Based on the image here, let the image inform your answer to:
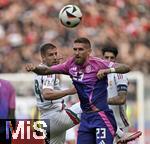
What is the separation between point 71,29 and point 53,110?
27.4 ft

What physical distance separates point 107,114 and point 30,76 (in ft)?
27.9

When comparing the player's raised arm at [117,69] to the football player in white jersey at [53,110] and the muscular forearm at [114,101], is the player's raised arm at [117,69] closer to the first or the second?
the muscular forearm at [114,101]

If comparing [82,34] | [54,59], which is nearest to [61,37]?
[82,34]

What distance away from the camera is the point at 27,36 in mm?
20969

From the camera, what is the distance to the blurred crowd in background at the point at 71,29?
20.6 m

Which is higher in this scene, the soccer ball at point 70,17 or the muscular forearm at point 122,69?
the soccer ball at point 70,17

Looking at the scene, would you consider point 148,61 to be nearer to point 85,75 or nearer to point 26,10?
point 26,10

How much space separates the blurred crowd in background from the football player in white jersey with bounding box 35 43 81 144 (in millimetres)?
7507

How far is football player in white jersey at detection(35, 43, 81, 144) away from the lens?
12.5m

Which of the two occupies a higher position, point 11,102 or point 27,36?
point 27,36

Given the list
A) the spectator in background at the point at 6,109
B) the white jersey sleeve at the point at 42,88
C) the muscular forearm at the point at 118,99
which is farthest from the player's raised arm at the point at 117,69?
the spectator in background at the point at 6,109

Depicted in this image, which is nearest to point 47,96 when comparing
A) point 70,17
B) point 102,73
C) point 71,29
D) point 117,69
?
point 70,17

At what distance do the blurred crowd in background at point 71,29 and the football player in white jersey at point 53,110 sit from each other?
24.6 ft

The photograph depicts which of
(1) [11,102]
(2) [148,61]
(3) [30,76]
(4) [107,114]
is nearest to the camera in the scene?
(4) [107,114]
